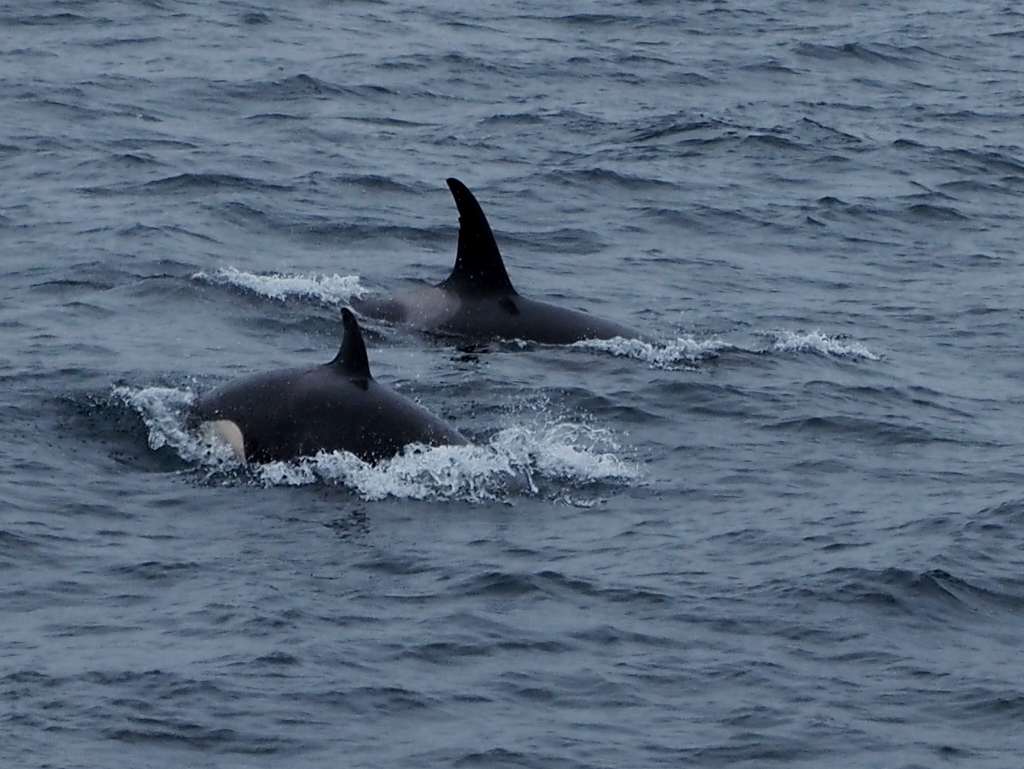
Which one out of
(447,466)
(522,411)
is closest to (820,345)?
(522,411)

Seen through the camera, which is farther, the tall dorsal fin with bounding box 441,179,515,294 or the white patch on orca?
the tall dorsal fin with bounding box 441,179,515,294

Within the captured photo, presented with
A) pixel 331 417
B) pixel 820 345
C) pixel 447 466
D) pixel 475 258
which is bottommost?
pixel 820 345

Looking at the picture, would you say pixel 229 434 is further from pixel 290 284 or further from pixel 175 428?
pixel 290 284

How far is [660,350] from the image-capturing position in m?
20.5

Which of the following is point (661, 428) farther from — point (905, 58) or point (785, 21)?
point (785, 21)

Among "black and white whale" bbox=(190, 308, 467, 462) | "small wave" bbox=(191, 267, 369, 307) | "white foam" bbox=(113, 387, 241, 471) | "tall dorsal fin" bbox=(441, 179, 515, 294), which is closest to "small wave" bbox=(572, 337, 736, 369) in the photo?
"tall dorsal fin" bbox=(441, 179, 515, 294)

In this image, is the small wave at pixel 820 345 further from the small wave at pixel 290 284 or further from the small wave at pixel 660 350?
the small wave at pixel 290 284

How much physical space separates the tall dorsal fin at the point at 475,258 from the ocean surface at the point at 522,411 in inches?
33.5

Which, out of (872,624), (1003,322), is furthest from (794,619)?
(1003,322)

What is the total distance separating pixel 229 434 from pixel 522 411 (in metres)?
2.60

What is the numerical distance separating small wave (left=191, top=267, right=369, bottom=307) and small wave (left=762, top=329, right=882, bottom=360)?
387 cm

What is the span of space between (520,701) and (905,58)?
25317 millimetres

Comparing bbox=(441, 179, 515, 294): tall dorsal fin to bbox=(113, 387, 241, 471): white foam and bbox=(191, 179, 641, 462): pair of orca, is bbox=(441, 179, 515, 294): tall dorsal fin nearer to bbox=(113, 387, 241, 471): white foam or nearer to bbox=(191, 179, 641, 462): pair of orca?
bbox=(113, 387, 241, 471): white foam

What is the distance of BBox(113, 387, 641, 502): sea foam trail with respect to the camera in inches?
634
